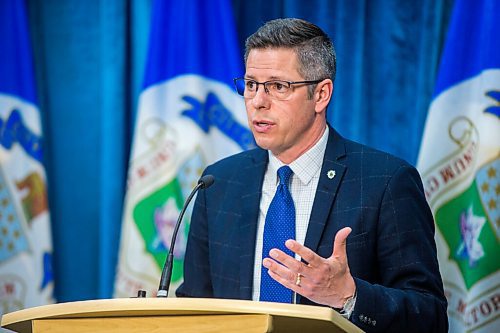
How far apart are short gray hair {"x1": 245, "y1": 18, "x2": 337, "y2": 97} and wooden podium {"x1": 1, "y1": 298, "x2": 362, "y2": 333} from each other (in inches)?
44.6

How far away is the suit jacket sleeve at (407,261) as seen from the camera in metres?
2.55

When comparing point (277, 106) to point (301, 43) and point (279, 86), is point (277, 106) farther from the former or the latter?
point (301, 43)

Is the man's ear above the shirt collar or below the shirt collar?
above

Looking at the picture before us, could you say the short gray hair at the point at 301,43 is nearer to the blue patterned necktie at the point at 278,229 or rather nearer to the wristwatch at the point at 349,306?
the blue patterned necktie at the point at 278,229

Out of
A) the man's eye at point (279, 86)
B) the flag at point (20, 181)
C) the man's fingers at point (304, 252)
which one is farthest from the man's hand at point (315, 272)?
the flag at point (20, 181)

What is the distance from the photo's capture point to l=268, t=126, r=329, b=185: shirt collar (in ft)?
9.65

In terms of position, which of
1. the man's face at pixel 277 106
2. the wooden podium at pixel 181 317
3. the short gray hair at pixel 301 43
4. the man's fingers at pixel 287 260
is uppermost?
the short gray hair at pixel 301 43

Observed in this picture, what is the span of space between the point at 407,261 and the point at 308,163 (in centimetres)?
48

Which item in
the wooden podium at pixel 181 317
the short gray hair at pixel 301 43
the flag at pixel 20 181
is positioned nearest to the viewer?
the wooden podium at pixel 181 317

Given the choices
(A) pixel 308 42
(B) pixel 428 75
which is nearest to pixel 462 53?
(B) pixel 428 75

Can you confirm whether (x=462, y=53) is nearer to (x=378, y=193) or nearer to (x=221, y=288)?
(x=378, y=193)

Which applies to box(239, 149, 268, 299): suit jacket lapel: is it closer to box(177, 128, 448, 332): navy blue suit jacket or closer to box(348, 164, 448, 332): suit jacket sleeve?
box(177, 128, 448, 332): navy blue suit jacket

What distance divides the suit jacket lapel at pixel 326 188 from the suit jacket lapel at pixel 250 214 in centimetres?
20

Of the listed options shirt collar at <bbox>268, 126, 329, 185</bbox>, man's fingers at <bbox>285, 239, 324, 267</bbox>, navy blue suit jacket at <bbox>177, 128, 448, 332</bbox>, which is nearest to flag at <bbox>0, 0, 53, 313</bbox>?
navy blue suit jacket at <bbox>177, 128, 448, 332</bbox>
